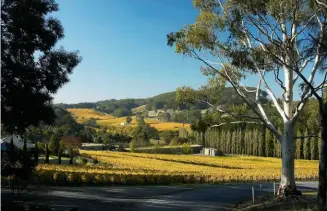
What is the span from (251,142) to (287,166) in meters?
77.9

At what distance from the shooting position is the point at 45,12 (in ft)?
43.2

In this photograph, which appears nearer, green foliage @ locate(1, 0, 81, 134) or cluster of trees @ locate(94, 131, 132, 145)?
green foliage @ locate(1, 0, 81, 134)

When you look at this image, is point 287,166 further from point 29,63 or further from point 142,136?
point 142,136

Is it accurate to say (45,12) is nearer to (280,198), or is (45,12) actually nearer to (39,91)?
(39,91)

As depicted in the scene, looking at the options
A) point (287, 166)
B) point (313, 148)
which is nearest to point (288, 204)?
point (287, 166)

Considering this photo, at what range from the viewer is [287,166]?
17578 mm

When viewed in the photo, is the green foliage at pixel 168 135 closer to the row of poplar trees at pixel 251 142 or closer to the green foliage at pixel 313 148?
the row of poplar trees at pixel 251 142

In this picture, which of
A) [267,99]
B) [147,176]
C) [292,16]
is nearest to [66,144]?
[147,176]

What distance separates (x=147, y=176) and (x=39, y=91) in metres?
20.8

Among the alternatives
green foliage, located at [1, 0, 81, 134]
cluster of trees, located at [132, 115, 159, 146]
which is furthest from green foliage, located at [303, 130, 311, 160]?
green foliage, located at [1, 0, 81, 134]

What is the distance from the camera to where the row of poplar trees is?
81625 millimetres

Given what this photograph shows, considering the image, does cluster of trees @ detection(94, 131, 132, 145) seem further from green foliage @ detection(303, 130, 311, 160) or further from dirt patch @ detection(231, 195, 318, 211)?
dirt patch @ detection(231, 195, 318, 211)

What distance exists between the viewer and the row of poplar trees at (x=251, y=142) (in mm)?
81625

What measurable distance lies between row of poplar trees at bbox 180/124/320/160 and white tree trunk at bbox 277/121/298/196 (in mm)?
64814
